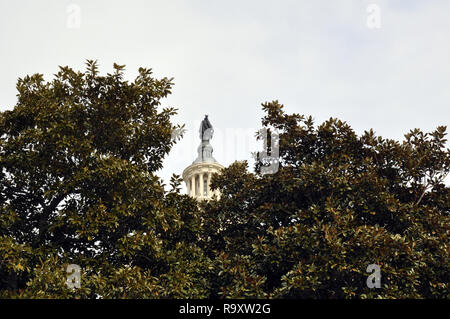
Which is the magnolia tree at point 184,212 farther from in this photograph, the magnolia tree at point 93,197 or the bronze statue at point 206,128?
the bronze statue at point 206,128

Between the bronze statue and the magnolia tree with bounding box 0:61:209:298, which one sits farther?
Answer: the bronze statue

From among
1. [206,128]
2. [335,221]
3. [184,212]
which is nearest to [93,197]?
[184,212]

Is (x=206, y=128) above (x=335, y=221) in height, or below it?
above

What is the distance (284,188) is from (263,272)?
3369 millimetres

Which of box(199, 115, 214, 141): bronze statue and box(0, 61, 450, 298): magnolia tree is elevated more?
box(199, 115, 214, 141): bronze statue

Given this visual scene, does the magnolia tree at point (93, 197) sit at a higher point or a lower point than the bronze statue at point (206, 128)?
lower

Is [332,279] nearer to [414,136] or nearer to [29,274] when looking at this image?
[414,136]

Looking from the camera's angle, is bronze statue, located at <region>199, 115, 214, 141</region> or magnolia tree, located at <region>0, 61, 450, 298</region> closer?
magnolia tree, located at <region>0, 61, 450, 298</region>

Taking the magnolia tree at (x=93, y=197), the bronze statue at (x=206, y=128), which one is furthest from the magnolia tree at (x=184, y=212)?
the bronze statue at (x=206, y=128)

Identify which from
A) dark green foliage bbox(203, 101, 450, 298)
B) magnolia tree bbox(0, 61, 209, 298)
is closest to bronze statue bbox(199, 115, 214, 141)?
dark green foliage bbox(203, 101, 450, 298)

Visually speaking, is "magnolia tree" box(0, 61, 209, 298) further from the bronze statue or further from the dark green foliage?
the bronze statue

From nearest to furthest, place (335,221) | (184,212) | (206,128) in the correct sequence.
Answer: (335,221)
(184,212)
(206,128)

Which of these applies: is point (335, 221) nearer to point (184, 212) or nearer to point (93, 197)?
point (184, 212)
